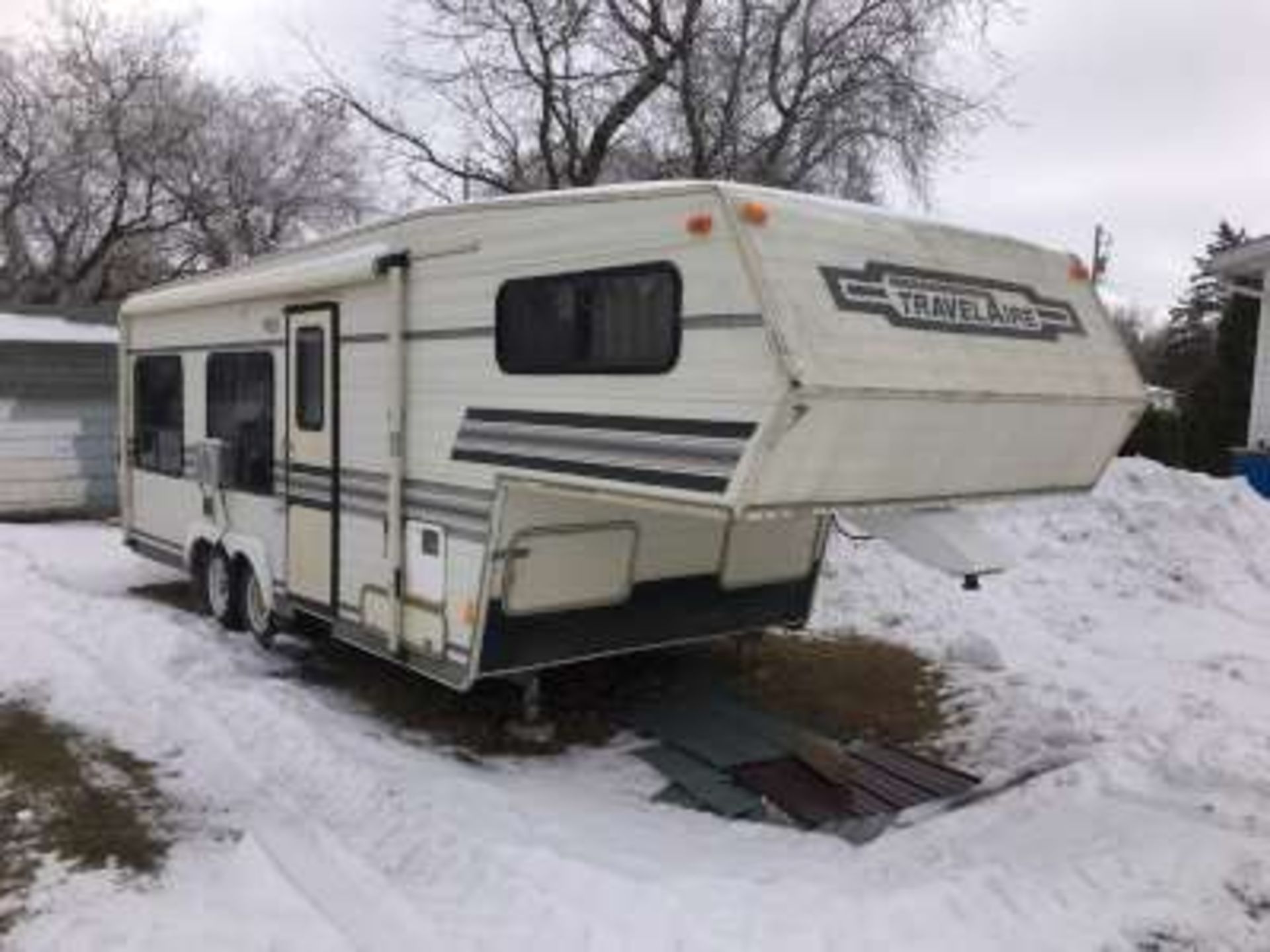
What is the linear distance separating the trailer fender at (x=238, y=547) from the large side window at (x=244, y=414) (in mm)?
365

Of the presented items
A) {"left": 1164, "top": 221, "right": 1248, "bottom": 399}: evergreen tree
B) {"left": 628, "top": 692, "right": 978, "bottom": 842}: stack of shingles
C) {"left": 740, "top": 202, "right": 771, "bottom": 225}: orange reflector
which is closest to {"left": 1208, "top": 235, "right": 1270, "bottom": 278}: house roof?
{"left": 628, "top": 692, "right": 978, "bottom": 842}: stack of shingles

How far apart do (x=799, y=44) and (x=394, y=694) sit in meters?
8.69

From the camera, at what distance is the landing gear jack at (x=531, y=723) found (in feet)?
23.6

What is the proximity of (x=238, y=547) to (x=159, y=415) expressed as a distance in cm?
206

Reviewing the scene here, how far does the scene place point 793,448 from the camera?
16.7 ft

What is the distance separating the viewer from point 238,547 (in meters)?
Answer: 9.15

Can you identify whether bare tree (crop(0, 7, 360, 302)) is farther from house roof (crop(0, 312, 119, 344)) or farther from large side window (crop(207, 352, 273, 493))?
large side window (crop(207, 352, 273, 493))

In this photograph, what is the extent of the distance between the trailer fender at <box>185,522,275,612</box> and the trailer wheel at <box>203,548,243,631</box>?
0.10 m

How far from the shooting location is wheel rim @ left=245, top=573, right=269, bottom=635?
888cm

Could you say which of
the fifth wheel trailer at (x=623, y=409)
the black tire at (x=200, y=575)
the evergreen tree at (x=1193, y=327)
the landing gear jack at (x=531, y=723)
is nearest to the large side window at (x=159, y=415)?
the black tire at (x=200, y=575)

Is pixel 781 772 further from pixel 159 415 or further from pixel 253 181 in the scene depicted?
pixel 253 181

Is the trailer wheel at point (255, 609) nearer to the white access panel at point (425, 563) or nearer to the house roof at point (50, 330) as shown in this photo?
the white access panel at point (425, 563)

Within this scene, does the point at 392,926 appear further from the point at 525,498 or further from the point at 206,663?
the point at 206,663

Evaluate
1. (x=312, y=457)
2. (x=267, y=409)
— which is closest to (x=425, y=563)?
(x=312, y=457)
